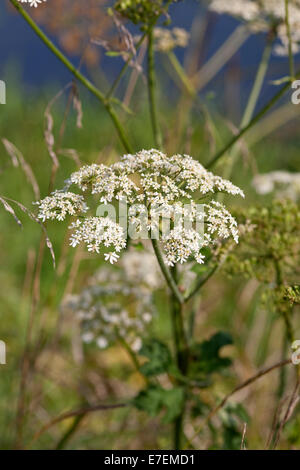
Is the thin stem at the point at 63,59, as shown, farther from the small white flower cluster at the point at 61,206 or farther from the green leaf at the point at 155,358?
the green leaf at the point at 155,358

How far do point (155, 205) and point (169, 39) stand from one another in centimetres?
124

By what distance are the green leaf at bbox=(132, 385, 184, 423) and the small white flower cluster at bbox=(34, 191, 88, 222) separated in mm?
811

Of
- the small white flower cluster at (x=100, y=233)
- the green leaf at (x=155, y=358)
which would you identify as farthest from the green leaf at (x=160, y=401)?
the small white flower cluster at (x=100, y=233)

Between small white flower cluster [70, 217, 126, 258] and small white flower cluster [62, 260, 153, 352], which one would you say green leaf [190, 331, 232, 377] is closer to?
small white flower cluster [62, 260, 153, 352]

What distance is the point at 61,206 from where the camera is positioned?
1.24 metres

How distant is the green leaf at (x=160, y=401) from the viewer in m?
1.75

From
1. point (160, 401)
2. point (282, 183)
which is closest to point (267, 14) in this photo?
point (282, 183)

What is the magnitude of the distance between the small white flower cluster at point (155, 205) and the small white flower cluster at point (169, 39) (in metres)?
0.99

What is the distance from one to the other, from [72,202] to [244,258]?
673 mm

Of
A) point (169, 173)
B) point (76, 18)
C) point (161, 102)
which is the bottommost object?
point (169, 173)

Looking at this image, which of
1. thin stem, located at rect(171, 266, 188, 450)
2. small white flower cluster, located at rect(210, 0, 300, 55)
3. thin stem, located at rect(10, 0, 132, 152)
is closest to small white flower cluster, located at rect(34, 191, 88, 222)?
thin stem, located at rect(10, 0, 132, 152)

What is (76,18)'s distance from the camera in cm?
287
